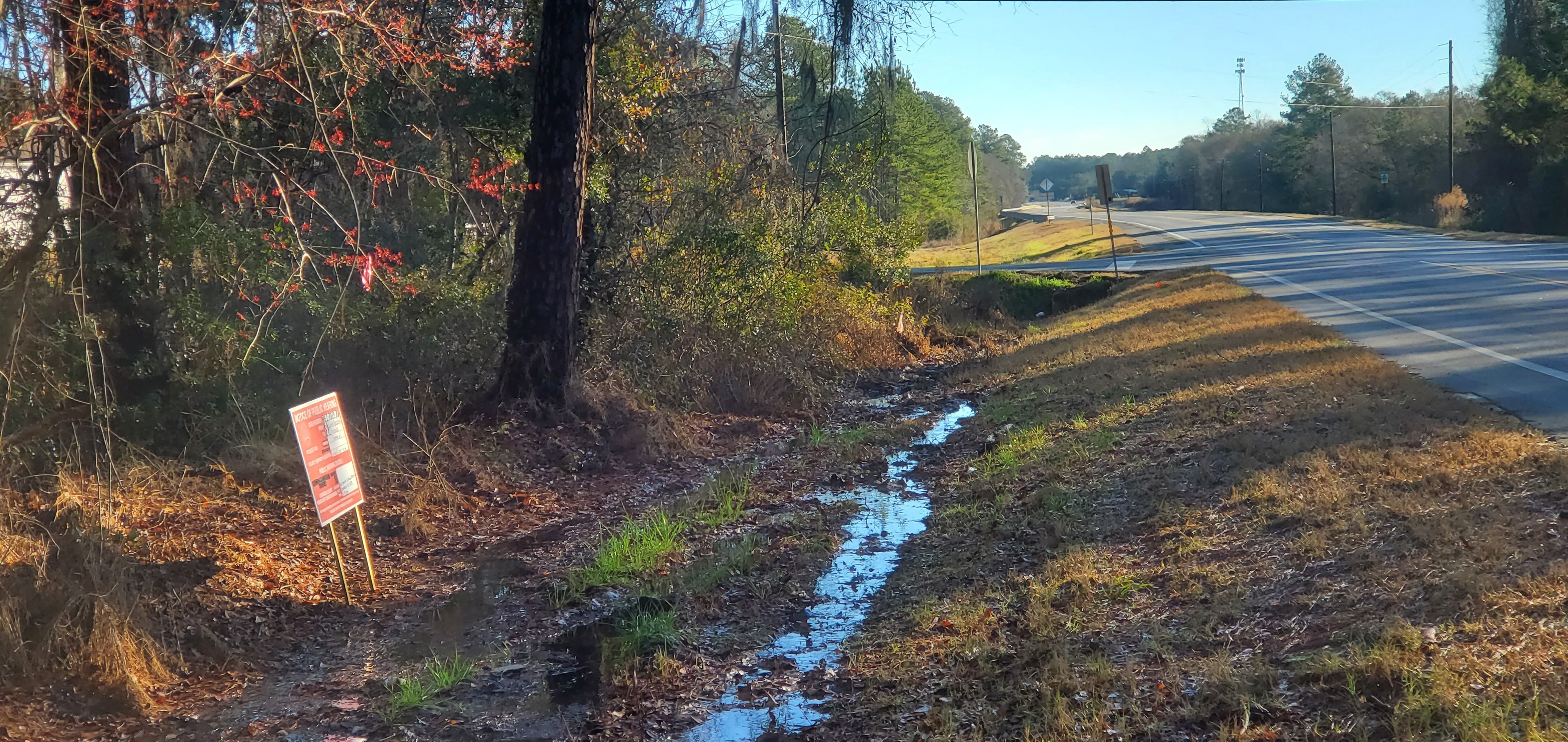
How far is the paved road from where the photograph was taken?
1034 cm

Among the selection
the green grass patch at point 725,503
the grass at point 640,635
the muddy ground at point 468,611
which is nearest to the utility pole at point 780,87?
the green grass patch at point 725,503

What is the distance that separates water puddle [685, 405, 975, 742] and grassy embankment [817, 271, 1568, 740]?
20 centimetres

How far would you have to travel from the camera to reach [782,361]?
54.0 ft

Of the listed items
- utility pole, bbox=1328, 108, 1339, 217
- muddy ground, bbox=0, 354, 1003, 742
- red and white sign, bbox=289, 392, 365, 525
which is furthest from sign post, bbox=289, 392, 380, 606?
utility pole, bbox=1328, 108, 1339, 217

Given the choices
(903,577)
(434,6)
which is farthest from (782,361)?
(903,577)

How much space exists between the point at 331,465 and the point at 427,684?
2134 mm

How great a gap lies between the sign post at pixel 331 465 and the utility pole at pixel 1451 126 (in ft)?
172

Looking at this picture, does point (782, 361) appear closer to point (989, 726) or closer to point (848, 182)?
point (848, 182)

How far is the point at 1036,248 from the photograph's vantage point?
167ft

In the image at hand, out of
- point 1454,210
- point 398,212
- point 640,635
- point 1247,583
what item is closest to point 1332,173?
point 1454,210

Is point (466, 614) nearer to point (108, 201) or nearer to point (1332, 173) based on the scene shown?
point (108, 201)

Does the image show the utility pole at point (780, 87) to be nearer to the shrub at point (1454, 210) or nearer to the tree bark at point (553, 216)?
the tree bark at point (553, 216)

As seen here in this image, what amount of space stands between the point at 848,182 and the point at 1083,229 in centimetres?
3891

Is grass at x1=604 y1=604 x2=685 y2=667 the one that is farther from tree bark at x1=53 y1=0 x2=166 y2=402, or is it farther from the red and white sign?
tree bark at x1=53 y1=0 x2=166 y2=402
